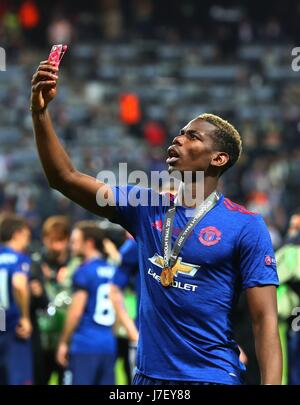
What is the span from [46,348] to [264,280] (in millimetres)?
6492

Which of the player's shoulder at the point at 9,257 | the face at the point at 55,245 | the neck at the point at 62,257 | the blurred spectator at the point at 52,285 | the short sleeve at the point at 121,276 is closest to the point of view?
the short sleeve at the point at 121,276

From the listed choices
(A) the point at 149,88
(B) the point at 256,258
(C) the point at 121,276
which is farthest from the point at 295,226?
(A) the point at 149,88

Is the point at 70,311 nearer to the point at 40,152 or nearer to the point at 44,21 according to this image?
the point at 40,152

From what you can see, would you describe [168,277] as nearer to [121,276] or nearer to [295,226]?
[121,276]

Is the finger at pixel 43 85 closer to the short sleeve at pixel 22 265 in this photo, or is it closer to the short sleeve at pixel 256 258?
the short sleeve at pixel 256 258

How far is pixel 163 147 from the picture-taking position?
846 inches

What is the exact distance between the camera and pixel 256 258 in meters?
4.64

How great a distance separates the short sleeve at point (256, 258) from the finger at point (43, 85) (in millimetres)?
1035

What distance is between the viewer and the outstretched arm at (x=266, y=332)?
451cm

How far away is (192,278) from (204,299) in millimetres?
102

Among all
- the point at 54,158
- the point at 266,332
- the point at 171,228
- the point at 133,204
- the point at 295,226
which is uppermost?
the point at 295,226

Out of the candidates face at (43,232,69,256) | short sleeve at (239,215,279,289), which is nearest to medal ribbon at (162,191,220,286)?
short sleeve at (239,215,279,289)

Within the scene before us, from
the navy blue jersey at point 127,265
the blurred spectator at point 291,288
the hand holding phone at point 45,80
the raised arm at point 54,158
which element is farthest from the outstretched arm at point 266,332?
the blurred spectator at point 291,288

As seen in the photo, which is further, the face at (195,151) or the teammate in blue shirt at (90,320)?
the teammate in blue shirt at (90,320)
